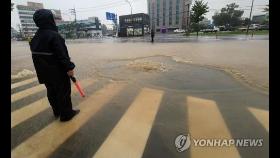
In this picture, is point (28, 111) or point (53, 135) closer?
point (53, 135)

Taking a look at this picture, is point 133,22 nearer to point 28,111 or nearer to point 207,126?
point 28,111

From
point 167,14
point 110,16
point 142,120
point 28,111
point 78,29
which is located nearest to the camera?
point 142,120

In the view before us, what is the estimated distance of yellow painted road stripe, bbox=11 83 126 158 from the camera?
253cm

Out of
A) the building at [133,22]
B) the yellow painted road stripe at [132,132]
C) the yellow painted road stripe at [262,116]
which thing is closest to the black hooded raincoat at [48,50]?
the yellow painted road stripe at [132,132]

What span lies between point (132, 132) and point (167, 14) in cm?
11084

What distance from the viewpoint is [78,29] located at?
303 ft

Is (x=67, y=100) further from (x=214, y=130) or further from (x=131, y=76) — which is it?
(x=131, y=76)

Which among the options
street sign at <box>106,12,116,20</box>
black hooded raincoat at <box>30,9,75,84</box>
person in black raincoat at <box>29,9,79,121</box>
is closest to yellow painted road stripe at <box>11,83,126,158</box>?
person in black raincoat at <box>29,9,79,121</box>

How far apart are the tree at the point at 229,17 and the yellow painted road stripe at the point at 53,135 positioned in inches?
3001

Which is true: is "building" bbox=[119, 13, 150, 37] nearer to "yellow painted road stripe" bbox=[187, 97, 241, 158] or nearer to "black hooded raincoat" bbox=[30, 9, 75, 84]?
"yellow painted road stripe" bbox=[187, 97, 241, 158]

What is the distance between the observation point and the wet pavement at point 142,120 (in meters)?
2.52

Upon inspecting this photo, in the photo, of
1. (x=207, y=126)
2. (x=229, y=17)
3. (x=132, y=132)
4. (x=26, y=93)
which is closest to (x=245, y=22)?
(x=229, y=17)

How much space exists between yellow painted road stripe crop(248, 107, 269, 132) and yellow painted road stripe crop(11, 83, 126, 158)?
2819mm

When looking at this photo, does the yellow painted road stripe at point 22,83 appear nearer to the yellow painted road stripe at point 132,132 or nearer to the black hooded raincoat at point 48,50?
the black hooded raincoat at point 48,50
